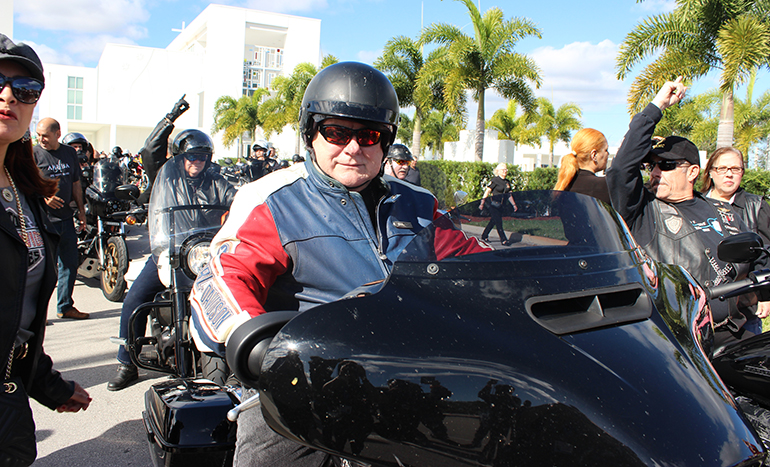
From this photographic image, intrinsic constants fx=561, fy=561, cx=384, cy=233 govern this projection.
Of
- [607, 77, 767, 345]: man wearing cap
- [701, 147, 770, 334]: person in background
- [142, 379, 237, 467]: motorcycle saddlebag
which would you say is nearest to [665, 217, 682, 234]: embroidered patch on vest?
[607, 77, 767, 345]: man wearing cap

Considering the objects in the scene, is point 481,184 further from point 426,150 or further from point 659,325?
point 426,150

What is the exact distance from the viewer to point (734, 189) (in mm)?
3865

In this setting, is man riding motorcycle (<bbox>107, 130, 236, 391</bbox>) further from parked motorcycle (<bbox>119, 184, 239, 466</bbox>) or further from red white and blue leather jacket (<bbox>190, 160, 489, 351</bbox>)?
red white and blue leather jacket (<bbox>190, 160, 489, 351</bbox>)

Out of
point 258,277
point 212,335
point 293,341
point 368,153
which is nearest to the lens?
point 293,341

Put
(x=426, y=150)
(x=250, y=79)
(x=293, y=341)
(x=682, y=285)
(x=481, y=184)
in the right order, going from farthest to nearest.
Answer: (x=250, y=79) < (x=426, y=150) < (x=481, y=184) < (x=682, y=285) < (x=293, y=341)

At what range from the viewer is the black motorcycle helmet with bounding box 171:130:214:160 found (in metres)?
3.80

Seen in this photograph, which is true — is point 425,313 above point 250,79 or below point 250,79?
below

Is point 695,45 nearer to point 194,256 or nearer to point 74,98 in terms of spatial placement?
point 194,256

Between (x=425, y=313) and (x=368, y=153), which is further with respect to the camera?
(x=368, y=153)

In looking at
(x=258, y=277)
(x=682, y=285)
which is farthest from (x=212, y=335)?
(x=682, y=285)

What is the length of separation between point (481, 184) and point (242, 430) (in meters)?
19.5

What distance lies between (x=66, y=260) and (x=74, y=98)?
219ft

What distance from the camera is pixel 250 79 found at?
189 feet

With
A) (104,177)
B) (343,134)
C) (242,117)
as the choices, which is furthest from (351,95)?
(242,117)
